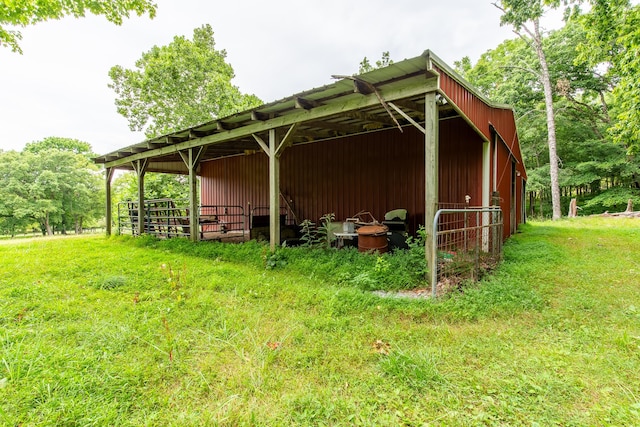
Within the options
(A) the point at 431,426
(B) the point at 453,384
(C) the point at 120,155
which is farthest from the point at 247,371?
(C) the point at 120,155

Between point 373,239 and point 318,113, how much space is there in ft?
7.73

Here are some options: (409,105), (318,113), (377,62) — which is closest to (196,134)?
(318,113)

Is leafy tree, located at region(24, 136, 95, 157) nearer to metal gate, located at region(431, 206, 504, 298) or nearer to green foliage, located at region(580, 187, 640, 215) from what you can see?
metal gate, located at region(431, 206, 504, 298)

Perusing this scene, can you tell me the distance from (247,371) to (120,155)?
1033 centimetres

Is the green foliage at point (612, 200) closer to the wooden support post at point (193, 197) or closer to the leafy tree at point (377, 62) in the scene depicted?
the leafy tree at point (377, 62)

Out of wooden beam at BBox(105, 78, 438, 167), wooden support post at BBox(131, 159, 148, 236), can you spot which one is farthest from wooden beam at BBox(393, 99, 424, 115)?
wooden support post at BBox(131, 159, 148, 236)

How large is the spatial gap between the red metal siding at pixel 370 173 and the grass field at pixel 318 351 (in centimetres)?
291

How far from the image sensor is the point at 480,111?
5.39 m

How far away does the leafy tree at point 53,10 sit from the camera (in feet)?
18.4

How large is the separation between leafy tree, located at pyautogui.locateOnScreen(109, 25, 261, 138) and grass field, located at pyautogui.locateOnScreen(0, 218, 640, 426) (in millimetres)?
17915

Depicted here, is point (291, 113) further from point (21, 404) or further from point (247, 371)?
point (21, 404)

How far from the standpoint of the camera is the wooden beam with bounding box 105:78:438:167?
4.02 meters

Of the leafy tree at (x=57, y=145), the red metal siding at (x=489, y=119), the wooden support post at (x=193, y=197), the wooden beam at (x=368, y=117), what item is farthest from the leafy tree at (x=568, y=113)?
the leafy tree at (x=57, y=145)

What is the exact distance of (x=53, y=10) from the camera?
20.7 feet
